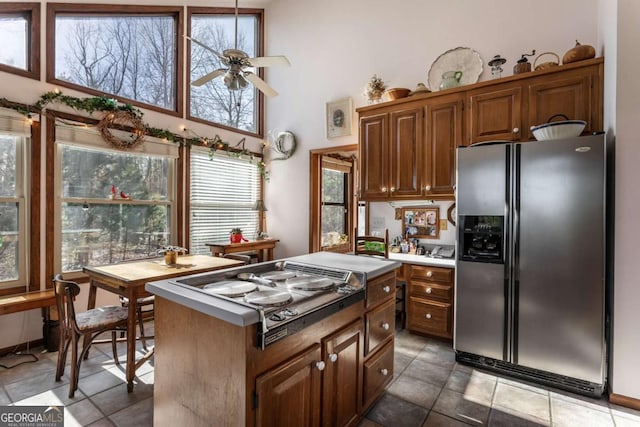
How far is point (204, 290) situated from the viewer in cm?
151

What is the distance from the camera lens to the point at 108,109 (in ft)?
11.1

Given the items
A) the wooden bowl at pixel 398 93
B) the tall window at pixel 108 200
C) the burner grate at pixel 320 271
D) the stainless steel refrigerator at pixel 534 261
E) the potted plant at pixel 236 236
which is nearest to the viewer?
the burner grate at pixel 320 271

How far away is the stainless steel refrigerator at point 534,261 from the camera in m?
2.26

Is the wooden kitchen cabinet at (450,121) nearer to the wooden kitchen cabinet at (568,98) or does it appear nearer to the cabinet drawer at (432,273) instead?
the wooden kitchen cabinet at (568,98)

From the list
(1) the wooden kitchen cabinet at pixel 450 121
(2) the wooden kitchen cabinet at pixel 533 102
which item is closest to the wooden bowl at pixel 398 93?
(1) the wooden kitchen cabinet at pixel 450 121

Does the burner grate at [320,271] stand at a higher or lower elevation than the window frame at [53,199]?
lower

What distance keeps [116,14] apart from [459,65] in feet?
13.0

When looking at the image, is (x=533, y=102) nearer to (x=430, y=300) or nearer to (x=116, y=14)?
(x=430, y=300)

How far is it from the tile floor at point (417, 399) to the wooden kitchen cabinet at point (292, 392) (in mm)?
678

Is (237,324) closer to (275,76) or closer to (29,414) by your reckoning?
(29,414)

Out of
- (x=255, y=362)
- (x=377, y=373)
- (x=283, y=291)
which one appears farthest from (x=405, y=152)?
(x=255, y=362)

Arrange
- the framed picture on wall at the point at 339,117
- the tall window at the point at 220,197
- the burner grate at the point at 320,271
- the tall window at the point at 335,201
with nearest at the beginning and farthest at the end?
the burner grate at the point at 320,271, the framed picture on wall at the point at 339,117, the tall window at the point at 220,197, the tall window at the point at 335,201

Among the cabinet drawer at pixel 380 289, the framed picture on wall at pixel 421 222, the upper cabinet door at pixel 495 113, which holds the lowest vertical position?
the cabinet drawer at pixel 380 289

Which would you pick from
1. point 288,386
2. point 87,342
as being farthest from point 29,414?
point 288,386
